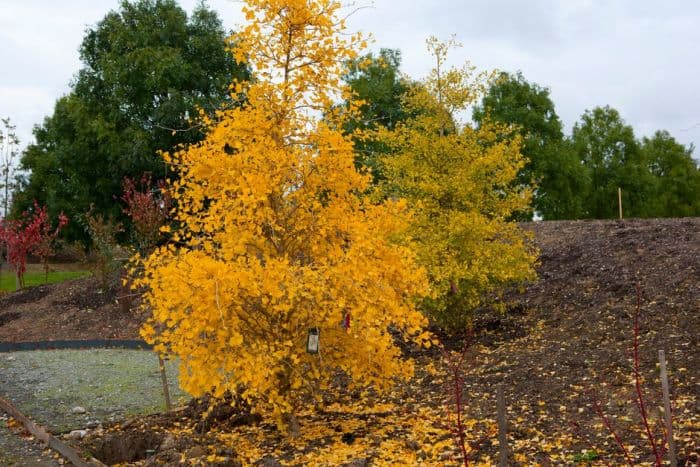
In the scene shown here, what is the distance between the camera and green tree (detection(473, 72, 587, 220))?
963 inches

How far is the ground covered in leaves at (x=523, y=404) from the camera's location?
5.68 m

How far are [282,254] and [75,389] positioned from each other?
191 inches

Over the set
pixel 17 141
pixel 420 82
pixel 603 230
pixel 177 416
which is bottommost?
pixel 177 416

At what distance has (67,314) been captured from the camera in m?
16.6

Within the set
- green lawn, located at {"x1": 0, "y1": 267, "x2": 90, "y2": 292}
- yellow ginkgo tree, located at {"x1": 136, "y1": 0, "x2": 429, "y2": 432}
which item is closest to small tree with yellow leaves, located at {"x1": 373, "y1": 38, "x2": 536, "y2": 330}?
yellow ginkgo tree, located at {"x1": 136, "y1": 0, "x2": 429, "y2": 432}

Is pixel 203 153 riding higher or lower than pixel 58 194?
lower

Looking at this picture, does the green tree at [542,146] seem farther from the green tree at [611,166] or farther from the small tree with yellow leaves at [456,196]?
the small tree with yellow leaves at [456,196]

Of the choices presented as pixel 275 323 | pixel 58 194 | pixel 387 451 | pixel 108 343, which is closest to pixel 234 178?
pixel 275 323

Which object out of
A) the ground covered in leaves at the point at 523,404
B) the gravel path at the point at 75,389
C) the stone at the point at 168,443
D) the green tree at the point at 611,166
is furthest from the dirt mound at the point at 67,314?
the green tree at the point at 611,166

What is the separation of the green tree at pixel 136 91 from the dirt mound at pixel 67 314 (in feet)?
12.8

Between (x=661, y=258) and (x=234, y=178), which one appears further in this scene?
(x=661, y=258)

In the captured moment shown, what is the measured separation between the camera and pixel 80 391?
9570mm

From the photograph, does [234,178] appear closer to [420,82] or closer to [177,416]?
[177,416]

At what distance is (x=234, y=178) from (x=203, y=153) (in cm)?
36
